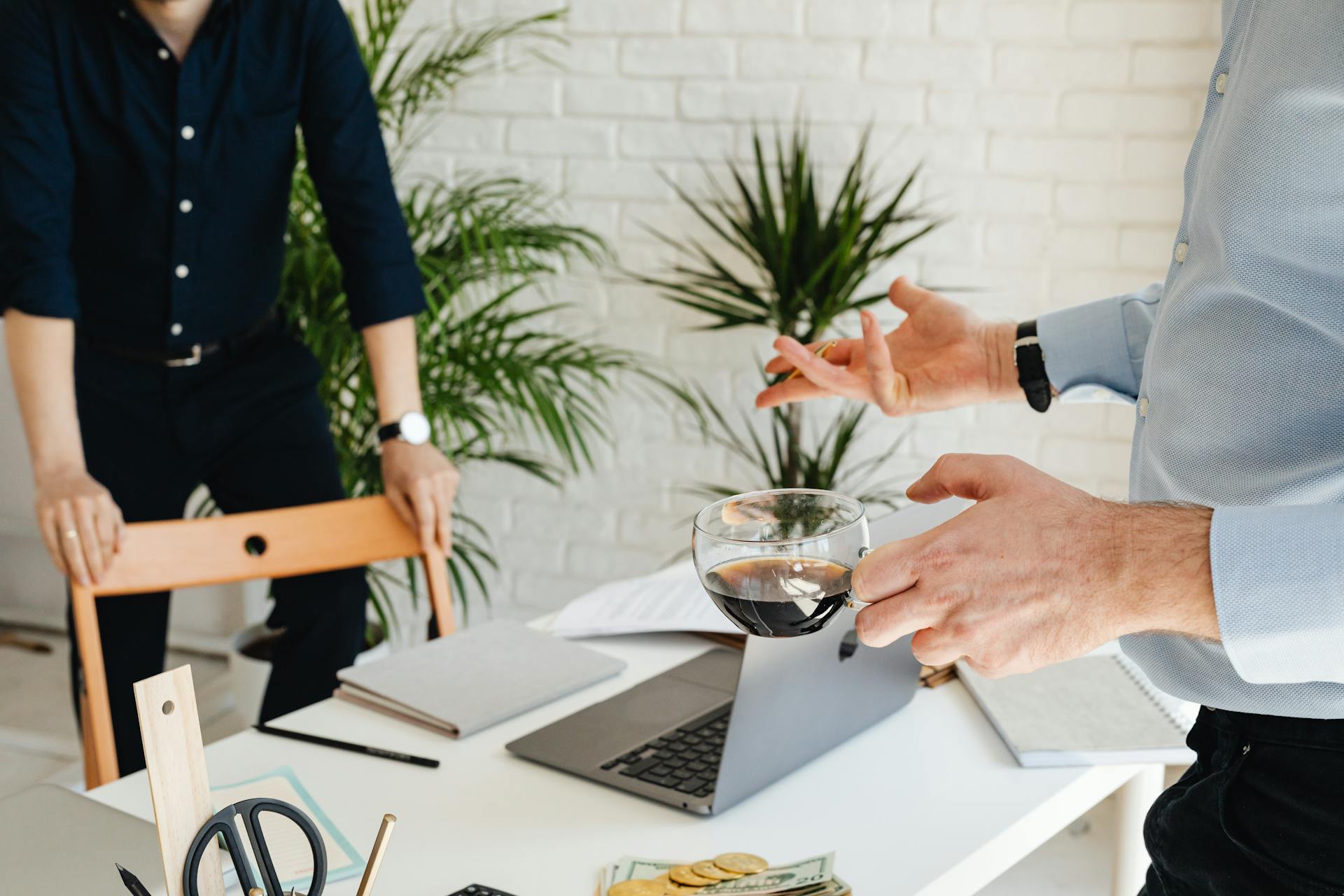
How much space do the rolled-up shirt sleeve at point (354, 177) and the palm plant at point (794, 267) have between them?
713 millimetres

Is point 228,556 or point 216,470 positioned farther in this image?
point 216,470

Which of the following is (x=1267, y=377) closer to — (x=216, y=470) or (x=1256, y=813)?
(x=1256, y=813)

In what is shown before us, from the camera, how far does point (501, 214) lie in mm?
2908

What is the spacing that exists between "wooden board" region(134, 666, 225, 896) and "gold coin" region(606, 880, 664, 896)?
0.30 meters

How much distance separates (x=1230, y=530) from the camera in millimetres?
761

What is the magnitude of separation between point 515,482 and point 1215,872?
96.6 inches

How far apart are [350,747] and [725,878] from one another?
43 centimetres

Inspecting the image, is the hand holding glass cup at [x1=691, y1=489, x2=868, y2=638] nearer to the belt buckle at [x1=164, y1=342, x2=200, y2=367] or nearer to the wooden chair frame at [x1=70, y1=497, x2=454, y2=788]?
the wooden chair frame at [x1=70, y1=497, x2=454, y2=788]

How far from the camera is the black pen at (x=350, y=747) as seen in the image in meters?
1.15

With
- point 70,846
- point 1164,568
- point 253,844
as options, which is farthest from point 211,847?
point 1164,568

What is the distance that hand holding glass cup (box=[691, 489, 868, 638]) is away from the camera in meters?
0.83

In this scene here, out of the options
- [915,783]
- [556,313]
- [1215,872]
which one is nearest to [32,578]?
[556,313]

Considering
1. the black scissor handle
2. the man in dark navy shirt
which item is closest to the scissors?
the black scissor handle

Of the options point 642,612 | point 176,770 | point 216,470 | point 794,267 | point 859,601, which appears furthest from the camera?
point 794,267
